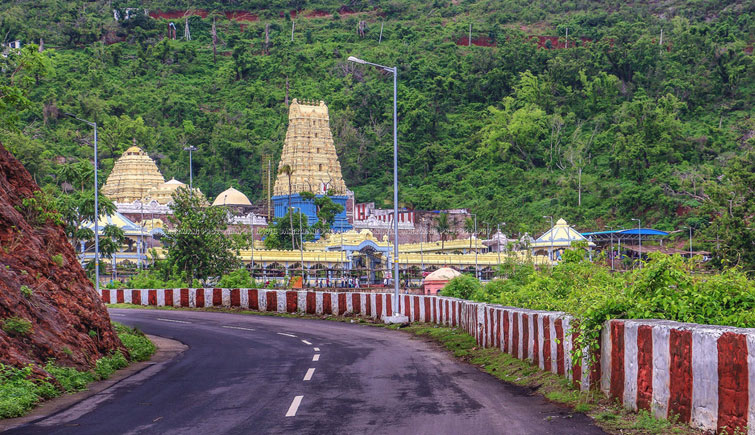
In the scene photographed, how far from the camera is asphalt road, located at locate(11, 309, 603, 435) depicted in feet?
36.6

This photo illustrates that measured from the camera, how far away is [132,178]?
117062mm

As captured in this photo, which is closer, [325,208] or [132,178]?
[325,208]

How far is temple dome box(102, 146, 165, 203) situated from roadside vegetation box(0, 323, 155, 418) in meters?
100

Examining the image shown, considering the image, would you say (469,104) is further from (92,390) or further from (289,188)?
(92,390)

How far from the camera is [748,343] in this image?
9078 mm

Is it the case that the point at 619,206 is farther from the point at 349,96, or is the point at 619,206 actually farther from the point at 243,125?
the point at 243,125

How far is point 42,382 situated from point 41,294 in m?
3.67

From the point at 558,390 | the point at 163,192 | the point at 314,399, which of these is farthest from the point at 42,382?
the point at 163,192

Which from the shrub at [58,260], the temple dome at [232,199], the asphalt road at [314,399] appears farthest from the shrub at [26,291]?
the temple dome at [232,199]

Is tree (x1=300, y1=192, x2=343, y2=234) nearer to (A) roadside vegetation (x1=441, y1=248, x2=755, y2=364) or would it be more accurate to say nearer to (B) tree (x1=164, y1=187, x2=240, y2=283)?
(B) tree (x1=164, y1=187, x2=240, y2=283)

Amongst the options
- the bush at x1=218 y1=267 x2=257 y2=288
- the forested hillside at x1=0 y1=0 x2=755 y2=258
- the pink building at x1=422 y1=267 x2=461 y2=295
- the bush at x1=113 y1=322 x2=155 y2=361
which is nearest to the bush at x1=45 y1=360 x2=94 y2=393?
the bush at x1=113 y1=322 x2=155 y2=361

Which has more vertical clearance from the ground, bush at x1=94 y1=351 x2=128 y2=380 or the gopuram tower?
the gopuram tower

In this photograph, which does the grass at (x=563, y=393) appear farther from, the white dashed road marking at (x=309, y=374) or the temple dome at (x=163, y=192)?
the temple dome at (x=163, y=192)

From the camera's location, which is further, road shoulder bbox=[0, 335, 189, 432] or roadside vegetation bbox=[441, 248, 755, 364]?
road shoulder bbox=[0, 335, 189, 432]
